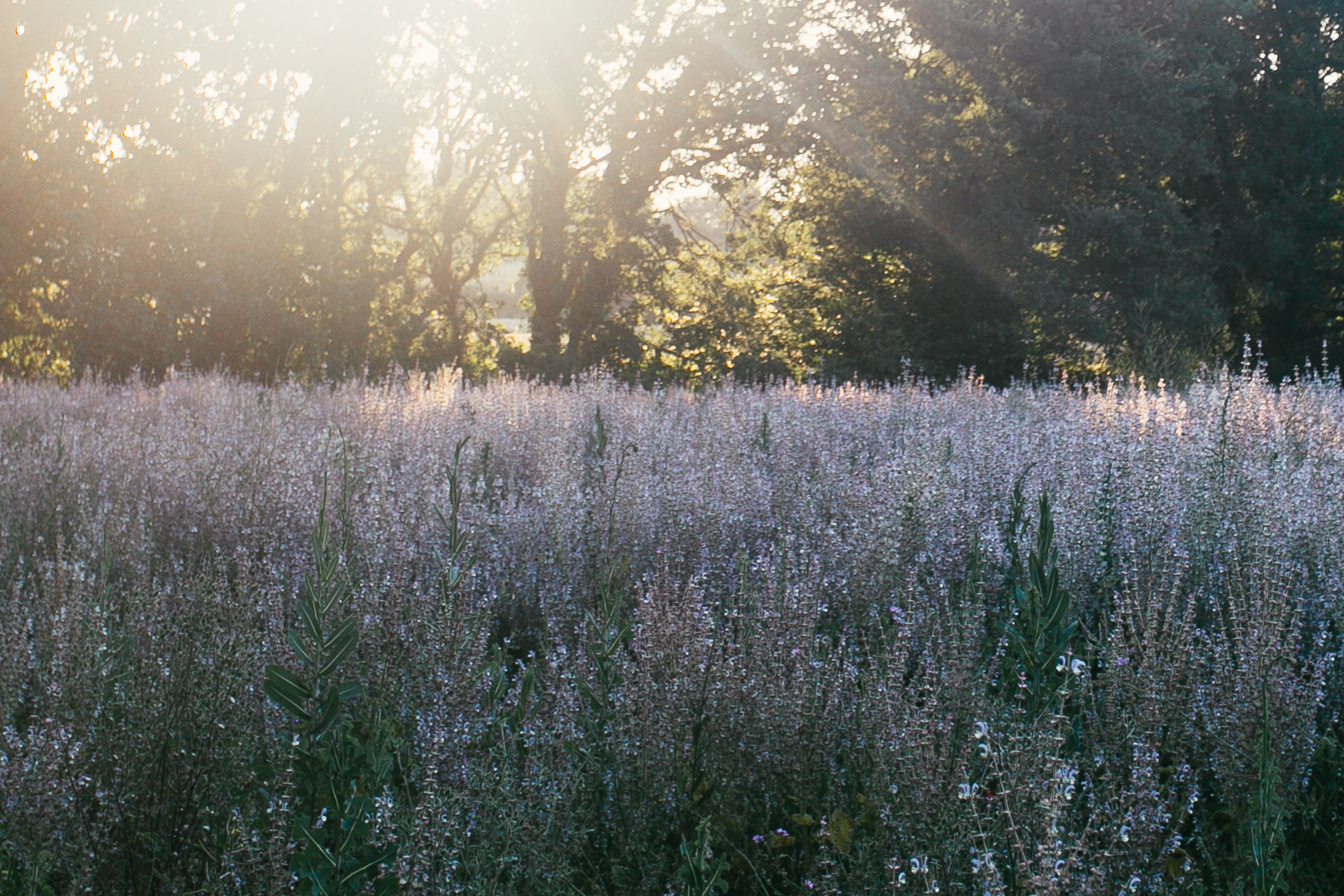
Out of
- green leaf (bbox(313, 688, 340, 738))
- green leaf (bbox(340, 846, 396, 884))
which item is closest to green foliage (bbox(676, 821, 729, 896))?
green leaf (bbox(340, 846, 396, 884))

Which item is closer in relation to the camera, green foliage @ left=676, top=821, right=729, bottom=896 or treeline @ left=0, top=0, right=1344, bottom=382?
green foliage @ left=676, top=821, right=729, bottom=896

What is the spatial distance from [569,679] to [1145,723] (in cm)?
147

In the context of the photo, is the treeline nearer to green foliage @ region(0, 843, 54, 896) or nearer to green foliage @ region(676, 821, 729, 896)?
green foliage @ region(0, 843, 54, 896)

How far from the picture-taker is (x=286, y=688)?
6.18 ft

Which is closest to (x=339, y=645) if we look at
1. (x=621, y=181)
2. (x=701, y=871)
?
(x=701, y=871)

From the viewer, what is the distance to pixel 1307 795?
2730 millimetres

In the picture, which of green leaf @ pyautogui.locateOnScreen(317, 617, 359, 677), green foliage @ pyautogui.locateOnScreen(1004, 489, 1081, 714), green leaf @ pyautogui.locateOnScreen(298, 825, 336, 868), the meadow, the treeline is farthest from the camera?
the treeline

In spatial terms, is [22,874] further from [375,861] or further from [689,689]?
[689,689]

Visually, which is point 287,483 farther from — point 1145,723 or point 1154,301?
point 1154,301

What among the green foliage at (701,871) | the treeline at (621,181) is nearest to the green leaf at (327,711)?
the green foliage at (701,871)

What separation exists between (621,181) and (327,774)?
1677 cm

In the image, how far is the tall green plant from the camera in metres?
1.77

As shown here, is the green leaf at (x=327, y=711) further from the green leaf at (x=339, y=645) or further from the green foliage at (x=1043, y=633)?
the green foliage at (x=1043, y=633)

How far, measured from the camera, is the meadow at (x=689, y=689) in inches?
82.4
